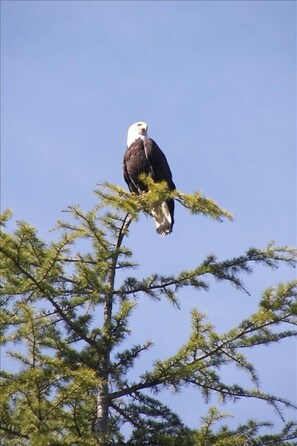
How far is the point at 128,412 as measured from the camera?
21.9ft

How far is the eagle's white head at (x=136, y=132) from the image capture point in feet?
33.4

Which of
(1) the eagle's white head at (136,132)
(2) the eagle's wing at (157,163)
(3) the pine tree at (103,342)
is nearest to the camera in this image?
(3) the pine tree at (103,342)

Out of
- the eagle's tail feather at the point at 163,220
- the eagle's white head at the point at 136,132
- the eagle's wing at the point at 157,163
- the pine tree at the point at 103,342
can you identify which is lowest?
the pine tree at the point at 103,342

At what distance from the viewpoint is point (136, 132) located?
1038cm

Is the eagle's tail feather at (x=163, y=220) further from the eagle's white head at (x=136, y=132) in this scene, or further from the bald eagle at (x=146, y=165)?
the eagle's white head at (x=136, y=132)

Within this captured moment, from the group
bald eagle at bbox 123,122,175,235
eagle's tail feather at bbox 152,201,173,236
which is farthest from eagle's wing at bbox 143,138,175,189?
eagle's tail feather at bbox 152,201,173,236

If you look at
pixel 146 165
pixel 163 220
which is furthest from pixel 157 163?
pixel 163 220

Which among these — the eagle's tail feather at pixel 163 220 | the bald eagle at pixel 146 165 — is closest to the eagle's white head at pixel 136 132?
the bald eagle at pixel 146 165

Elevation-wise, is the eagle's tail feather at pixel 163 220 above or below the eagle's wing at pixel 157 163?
below

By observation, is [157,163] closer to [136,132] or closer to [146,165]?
[146,165]

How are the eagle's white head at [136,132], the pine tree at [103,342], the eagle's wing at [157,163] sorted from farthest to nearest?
the eagle's white head at [136,132], the eagle's wing at [157,163], the pine tree at [103,342]

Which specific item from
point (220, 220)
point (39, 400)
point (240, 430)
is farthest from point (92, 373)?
point (220, 220)

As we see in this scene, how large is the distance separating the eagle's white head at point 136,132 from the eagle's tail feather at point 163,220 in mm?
1544

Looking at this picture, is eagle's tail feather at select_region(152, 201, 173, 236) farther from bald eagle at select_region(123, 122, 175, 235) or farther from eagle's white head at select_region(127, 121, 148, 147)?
eagle's white head at select_region(127, 121, 148, 147)
